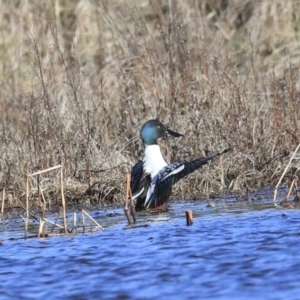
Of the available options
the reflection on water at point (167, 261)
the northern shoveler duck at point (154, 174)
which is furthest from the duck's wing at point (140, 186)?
the reflection on water at point (167, 261)

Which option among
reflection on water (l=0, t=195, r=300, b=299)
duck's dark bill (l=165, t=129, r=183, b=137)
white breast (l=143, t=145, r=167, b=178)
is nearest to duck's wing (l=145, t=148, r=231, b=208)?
white breast (l=143, t=145, r=167, b=178)

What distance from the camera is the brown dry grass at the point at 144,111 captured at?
9.73 metres

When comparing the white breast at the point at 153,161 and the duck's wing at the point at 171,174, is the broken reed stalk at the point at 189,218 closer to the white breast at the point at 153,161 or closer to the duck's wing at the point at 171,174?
the duck's wing at the point at 171,174

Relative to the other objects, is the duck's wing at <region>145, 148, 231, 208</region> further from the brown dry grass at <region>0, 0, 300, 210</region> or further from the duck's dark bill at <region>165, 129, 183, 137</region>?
the duck's dark bill at <region>165, 129, 183, 137</region>

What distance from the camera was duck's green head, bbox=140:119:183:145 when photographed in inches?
377

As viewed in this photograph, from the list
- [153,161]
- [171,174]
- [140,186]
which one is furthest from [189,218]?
[153,161]

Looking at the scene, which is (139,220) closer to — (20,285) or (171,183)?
(171,183)

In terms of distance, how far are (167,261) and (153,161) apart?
10.5 ft

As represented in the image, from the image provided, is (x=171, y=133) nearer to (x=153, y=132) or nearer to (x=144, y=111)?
(x=153, y=132)

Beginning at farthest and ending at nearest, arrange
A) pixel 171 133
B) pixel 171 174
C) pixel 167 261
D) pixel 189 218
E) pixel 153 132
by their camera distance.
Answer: pixel 171 133 < pixel 153 132 < pixel 171 174 < pixel 189 218 < pixel 167 261

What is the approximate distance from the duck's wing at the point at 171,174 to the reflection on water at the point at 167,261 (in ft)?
3.13

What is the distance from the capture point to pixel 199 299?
521cm

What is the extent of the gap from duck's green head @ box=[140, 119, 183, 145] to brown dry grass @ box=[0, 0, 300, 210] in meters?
0.40

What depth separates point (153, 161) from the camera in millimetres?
9375
